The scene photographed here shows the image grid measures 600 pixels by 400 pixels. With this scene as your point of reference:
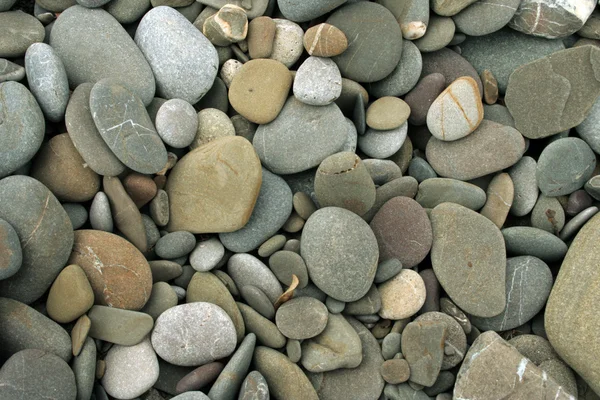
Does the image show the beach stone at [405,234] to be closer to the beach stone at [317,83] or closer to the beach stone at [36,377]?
the beach stone at [317,83]

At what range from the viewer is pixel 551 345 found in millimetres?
2273

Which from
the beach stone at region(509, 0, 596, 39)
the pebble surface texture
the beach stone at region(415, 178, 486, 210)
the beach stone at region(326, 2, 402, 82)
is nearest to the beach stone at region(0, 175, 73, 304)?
the pebble surface texture

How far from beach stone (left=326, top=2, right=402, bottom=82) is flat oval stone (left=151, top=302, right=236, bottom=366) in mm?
1258

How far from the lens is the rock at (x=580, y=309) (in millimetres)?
2141

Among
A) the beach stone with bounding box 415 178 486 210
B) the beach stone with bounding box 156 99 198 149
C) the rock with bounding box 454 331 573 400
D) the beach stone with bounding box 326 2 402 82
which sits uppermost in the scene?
the beach stone with bounding box 326 2 402 82

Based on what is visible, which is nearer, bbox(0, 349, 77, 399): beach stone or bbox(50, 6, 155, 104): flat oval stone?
bbox(0, 349, 77, 399): beach stone

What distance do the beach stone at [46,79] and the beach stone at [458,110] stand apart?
1.59 metres

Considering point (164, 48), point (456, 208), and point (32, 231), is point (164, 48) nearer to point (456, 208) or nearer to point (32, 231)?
point (32, 231)

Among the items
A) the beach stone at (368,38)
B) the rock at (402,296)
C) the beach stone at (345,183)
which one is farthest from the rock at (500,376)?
the beach stone at (368,38)

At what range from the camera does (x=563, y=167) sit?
8.11ft

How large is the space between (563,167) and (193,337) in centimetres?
174

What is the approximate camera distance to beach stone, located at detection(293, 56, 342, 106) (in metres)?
2.37

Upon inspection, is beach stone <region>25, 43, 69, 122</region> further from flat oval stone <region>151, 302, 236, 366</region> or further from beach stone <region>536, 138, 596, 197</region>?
beach stone <region>536, 138, 596, 197</region>

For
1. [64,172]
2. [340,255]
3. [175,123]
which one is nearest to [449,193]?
[340,255]
